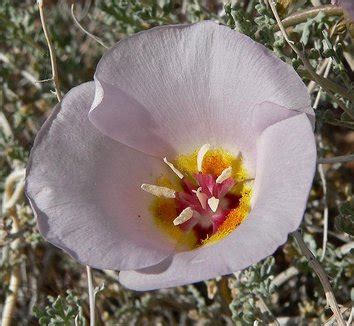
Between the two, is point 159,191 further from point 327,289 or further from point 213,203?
point 327,289

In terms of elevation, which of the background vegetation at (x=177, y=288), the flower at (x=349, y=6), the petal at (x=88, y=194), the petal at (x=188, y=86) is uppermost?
the flower at (x=349, y=6)

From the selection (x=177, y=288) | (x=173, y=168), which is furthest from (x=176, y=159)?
(x=177, y=288)

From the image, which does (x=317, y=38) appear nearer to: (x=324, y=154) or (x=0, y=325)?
(x=324, y=154)

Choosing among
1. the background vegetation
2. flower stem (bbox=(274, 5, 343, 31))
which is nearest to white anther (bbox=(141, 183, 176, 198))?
the background vegetation

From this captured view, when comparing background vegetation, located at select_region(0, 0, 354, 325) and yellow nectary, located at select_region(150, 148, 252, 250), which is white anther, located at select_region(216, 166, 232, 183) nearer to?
yellow nectary, located at select_region(150, 148, 252, 250)

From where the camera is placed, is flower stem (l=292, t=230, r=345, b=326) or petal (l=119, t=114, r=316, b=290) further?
flower stem (l=292, t=230, r=345, b=326)

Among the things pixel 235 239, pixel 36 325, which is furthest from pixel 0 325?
pixel 235 239

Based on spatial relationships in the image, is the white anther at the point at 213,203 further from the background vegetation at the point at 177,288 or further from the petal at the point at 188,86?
the background vegetation at the point at 177,288

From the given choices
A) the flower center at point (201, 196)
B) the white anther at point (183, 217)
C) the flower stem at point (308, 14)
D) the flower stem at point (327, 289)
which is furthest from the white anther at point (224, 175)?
the flower stem at point (308, 14)
